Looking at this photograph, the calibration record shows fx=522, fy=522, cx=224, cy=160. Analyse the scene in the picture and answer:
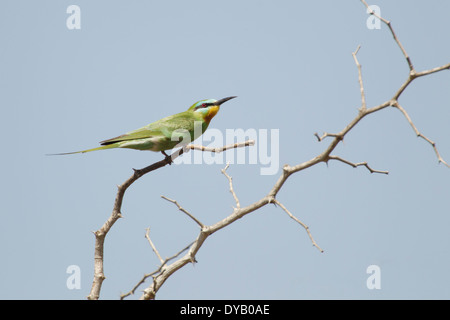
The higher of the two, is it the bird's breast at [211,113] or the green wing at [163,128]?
the bird's breast at [211,113]

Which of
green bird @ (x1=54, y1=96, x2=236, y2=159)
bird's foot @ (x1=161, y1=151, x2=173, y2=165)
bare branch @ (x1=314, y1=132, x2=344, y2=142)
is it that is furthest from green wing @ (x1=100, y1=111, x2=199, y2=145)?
bare branch @ (x1=314, y1=132, x2=344, y2=142)

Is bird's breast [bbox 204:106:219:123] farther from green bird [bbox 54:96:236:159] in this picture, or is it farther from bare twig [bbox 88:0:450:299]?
bare twig [bbox 88:0:450:299]

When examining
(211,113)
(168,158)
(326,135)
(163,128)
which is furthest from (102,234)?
(211,113)

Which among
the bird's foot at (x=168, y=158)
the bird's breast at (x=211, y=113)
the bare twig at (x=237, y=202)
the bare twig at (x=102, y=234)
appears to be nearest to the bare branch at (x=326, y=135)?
the bare twig at (x=237, y=202)

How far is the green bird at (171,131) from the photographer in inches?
197

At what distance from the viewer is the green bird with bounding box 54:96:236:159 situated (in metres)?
5.00

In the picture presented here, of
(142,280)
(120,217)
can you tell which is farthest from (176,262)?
(120,217)

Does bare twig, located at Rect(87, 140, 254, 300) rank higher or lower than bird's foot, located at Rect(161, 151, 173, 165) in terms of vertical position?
lower

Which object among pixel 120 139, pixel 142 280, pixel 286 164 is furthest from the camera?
pixel 120 139

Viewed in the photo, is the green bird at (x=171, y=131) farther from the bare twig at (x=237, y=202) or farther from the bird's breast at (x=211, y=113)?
the bare twig at (x=237, y=202)
